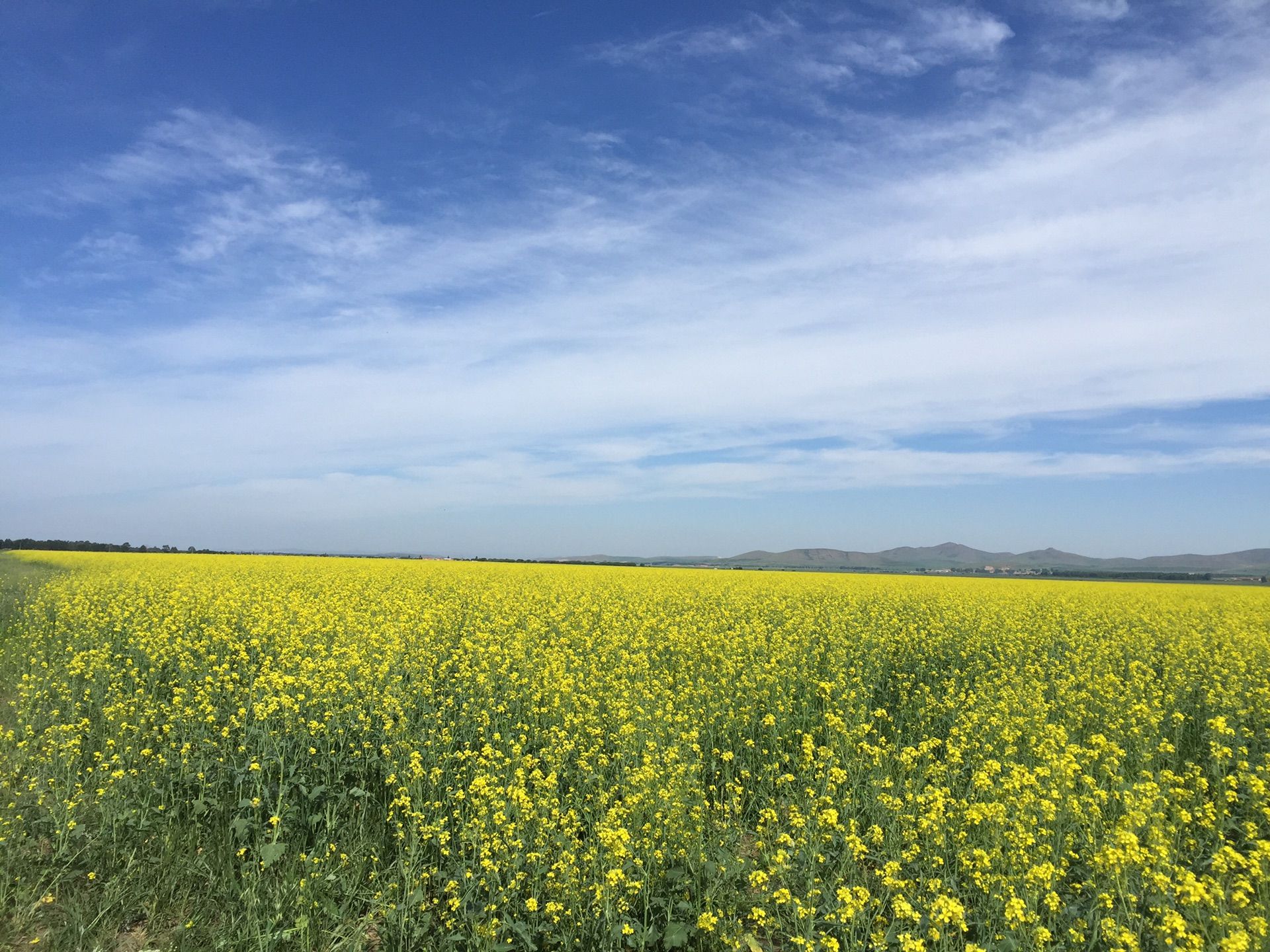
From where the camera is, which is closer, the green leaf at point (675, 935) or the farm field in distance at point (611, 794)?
the green leaf at point (675, 935)

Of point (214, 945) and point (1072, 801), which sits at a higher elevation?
point (1072, 801)

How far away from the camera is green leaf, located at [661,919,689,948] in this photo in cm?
411

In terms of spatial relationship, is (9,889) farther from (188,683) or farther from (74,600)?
(74,600)

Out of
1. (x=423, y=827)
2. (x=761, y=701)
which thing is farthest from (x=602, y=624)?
(x=423, y=827)

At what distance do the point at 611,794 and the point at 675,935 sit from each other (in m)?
1.26

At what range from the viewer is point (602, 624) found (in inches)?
474

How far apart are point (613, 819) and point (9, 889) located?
14.1 feet

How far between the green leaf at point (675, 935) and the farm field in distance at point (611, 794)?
0.03 meters

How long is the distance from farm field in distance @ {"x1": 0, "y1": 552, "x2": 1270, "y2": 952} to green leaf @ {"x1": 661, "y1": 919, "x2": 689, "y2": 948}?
26 millimetres

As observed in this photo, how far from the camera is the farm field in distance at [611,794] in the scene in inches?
172

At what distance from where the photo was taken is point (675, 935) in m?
4.17

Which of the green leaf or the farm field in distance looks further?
the farm field in distance

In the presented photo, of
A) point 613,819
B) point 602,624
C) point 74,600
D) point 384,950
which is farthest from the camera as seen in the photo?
point 74,600

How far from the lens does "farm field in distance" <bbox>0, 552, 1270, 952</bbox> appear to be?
437 centimetres
